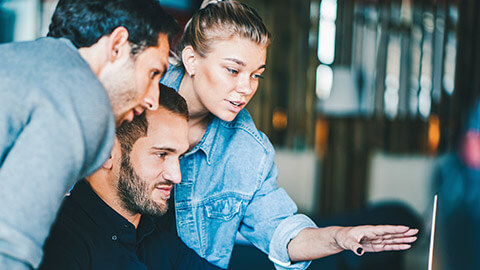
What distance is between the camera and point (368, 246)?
1.06m

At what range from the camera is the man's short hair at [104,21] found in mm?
743

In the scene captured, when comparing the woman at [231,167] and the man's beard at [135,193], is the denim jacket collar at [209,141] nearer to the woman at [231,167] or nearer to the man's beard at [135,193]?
the woman at [231,167]

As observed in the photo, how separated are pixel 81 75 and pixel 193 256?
0.67 meters

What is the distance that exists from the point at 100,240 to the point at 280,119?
2.77m

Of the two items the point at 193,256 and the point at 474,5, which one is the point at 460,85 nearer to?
the point at 474,5

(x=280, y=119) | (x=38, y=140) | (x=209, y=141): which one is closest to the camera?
(x=38, y=140)

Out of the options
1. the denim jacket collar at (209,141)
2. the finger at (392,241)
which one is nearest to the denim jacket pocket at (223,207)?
the denim jacket collar at (209,141)

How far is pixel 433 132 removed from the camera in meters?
3.71

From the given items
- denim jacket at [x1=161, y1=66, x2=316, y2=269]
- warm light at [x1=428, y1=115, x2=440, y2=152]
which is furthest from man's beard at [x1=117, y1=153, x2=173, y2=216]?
warm light at [x1=428, y1=115, x2=440, y2=152]

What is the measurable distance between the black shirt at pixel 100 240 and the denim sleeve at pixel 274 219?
0.23m

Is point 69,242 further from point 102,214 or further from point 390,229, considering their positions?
point 390,229

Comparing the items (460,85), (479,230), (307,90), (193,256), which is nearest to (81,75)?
(193,256)

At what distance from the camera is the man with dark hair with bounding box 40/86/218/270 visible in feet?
3.23

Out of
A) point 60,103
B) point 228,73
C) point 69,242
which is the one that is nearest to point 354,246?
point 228,73
